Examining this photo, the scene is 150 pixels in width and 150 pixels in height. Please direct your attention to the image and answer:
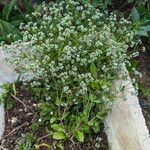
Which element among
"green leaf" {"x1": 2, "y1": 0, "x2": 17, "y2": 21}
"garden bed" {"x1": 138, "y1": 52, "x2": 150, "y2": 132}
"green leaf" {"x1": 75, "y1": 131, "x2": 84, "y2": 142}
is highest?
"green leaf" {"x1": 2, "y1": 0, "x2": 17, "y2": 21}

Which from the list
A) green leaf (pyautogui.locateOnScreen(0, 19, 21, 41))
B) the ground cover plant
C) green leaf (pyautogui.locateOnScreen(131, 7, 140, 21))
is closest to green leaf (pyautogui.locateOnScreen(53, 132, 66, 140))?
the ground cover plant

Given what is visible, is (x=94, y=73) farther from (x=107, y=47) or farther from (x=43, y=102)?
(x=43, y=102)

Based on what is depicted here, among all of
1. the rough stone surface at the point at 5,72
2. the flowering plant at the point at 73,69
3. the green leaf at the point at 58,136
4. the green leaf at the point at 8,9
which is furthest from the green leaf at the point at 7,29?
the green leaf at the point at 58,136

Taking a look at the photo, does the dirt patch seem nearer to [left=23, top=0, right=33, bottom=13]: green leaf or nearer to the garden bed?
the garden bed

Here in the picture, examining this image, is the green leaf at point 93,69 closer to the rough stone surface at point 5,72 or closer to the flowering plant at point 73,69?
the flowering plant at point 73,69

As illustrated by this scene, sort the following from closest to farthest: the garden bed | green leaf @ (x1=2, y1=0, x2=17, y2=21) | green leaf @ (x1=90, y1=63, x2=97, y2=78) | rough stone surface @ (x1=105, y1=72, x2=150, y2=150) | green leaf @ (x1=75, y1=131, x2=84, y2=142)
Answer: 1. rough stone surface @ (x1=105, y1=72, x2=150, y2=150)
2. green leaf @ (x1=75, y1=131, x2=84, y2=142)
3. green leaf @ (x1=90, y1=63, x2=97, y2=78)
4. the garden bed
5. green leaf @ (x1=2, y1=0, x2=17, y2=21)

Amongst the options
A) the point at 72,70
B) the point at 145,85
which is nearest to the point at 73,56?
the point at 72,70
